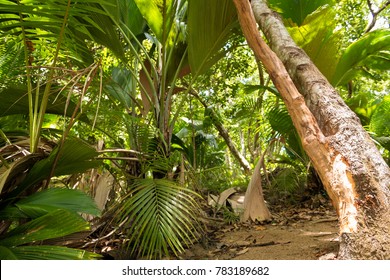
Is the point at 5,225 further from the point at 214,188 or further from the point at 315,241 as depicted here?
the point at 214,188

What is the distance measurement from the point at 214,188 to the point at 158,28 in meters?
2.09

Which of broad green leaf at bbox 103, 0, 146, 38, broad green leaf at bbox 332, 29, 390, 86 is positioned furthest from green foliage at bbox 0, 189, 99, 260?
broad green leaf at bbox 332, 29, 390, 86

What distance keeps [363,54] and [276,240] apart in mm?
1867

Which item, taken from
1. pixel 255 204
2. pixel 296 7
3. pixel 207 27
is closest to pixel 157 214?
pixel 255 204

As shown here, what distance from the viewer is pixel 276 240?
7.94ft

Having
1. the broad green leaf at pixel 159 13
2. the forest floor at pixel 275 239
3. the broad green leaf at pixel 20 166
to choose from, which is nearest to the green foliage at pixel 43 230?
the broad green leaf at pixel 20 166

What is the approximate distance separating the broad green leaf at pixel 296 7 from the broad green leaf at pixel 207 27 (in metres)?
0.52

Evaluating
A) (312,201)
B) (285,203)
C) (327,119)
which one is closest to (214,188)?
(285,203)

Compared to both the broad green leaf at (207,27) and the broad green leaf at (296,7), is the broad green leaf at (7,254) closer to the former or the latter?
the broad green leaf at (207,27)

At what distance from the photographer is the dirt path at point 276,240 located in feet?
6.69

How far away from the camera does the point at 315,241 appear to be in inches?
88.0

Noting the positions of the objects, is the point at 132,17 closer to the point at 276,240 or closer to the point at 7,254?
the point at 276,240

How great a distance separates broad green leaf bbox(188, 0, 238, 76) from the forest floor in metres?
1.22
